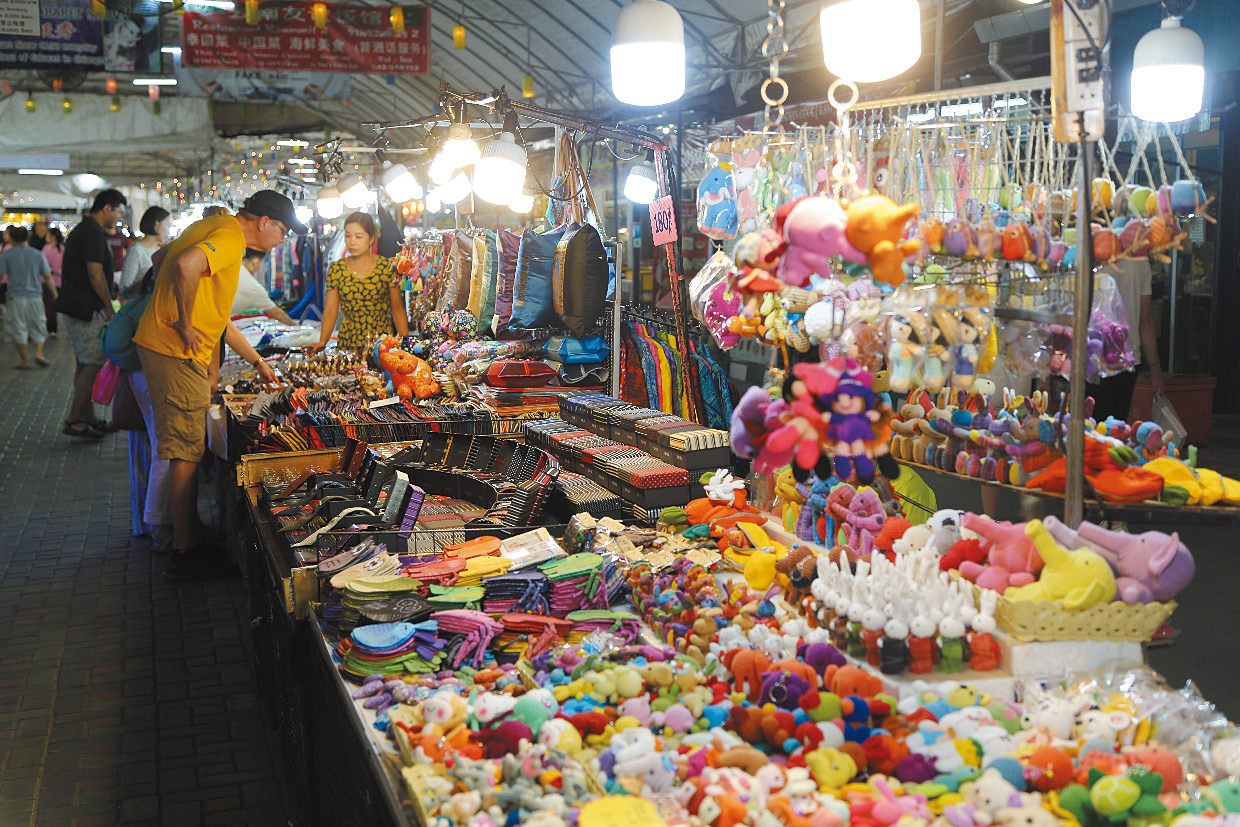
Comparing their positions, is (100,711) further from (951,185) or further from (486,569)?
(951,185)

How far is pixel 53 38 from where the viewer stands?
9.60 metres

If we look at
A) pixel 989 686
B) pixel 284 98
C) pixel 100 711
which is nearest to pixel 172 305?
pixel 100 711

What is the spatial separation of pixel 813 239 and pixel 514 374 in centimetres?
321

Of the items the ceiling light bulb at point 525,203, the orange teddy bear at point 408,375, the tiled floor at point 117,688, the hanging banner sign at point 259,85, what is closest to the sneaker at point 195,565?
the tiled floor at point 117,688

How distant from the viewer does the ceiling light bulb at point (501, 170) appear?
5.02m

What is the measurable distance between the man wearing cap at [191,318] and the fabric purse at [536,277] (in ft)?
3.45

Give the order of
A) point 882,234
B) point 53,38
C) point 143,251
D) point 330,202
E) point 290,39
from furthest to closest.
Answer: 1. point 330,202
2. point 53,38
3. point 290,39
4. point 143,251
5. point 882,234

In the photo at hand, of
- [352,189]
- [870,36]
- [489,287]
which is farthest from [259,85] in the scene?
[870,36]

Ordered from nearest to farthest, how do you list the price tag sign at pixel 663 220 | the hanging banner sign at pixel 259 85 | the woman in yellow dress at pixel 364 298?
the price tag sign at pixel 663 220
the woman in yellow dress at pixel 364 298
the hanging banner sign at pixel 259 85

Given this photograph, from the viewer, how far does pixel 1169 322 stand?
31.0 ft

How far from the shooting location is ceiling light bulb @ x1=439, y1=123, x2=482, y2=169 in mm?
4875

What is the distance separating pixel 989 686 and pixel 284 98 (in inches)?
434

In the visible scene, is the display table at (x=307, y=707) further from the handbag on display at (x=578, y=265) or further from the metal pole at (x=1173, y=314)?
the metal pole at (x=1173, y=314)

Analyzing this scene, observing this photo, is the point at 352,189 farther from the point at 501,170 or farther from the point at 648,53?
the point at 648,53
